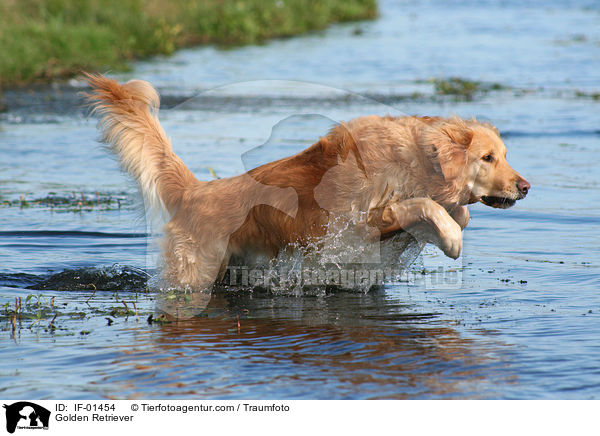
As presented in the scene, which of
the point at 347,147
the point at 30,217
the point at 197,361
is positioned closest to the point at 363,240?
the point at 347,147

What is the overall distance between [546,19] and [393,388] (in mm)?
31477

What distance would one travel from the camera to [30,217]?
9.31 metres

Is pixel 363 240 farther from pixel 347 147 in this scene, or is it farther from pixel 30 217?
pixel 30 217

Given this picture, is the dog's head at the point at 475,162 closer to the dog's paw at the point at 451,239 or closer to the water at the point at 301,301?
the dog's paw at the point at 451,239

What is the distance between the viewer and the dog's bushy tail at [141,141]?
6.71 m

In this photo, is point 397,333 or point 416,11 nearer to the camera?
point 397,333

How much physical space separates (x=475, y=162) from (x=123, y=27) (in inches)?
774

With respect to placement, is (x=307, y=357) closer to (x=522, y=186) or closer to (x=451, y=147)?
(x=451, y=147)

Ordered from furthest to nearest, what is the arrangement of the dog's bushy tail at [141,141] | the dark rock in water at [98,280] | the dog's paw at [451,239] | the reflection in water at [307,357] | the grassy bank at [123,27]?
the grassy bank at [123,27] < the dark rock in water at [98,280] < the dog's bushy tail at [141,141] < the dog's paw at [451,239] < the reflection in water at [307,357]

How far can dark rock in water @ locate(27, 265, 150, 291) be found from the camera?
23.5 ft

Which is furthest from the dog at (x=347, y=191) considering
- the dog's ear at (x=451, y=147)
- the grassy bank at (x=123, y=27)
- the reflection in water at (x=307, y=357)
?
the grassy bank at (x=123, y=27)
